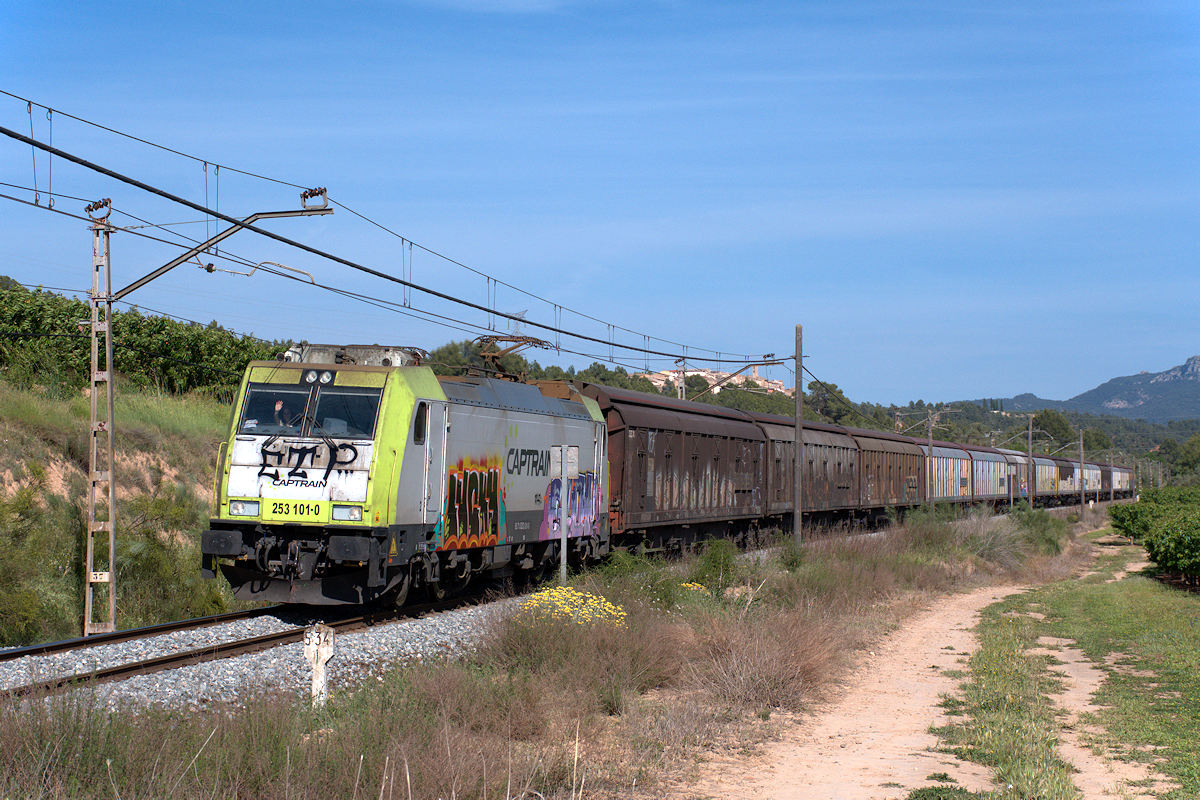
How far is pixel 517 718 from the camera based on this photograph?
956cm

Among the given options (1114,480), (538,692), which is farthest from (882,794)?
(1114,480)

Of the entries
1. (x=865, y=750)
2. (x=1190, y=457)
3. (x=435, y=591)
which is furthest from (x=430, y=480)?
(x=1190, y=457)

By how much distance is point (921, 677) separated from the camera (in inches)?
580

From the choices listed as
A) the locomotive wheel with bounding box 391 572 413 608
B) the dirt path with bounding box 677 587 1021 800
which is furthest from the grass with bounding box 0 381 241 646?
the dirt path with bounding box 677 587 1021 800

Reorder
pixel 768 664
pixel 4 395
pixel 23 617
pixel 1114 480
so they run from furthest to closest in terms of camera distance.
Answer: pixel 1114 480 < pixel 4 395 < pixel 23 617 < pixel 768 664

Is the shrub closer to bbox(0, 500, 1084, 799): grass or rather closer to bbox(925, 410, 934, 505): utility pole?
bbox(0, 500, 1084, 799): grass

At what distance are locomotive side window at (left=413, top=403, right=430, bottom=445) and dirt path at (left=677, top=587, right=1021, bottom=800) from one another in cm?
626

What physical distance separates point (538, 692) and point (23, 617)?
842 centimetres

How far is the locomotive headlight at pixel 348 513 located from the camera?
44.5ft

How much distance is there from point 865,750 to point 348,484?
23.4 ft

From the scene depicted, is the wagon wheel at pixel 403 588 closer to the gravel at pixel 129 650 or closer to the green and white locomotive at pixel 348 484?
the green and white locomotive at pixel 348 484

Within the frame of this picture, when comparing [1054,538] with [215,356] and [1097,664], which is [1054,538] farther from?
[215,356]

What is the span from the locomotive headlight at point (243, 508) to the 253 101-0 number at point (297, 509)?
26 centimetres

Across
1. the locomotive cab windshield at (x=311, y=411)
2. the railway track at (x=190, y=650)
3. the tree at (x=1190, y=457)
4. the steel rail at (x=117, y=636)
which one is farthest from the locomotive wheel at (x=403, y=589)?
the tree at (x=1190, y=457)
